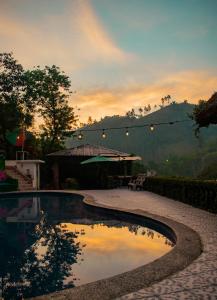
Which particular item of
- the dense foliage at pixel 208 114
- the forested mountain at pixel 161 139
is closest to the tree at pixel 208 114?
the dense foliage at pixel 208 114

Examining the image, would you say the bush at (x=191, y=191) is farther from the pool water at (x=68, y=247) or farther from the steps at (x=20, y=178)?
the steps at (x=20, y=178)

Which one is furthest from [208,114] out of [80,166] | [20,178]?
[20,178]

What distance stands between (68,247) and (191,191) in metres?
8.19

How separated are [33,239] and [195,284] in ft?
26.5

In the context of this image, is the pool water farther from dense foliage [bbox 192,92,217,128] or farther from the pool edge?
dense foliage [bbox 192,92,217,128]

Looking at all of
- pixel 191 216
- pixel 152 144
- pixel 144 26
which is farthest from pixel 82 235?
pixel 152 144

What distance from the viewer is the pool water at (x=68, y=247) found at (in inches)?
311

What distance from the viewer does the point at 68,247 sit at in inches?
440

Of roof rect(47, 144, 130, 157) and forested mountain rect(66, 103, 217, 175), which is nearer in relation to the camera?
roof rect(47, 144, 130, 157)

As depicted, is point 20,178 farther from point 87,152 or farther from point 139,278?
point 139,278

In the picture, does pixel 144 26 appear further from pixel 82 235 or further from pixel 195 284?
pixel 195 284

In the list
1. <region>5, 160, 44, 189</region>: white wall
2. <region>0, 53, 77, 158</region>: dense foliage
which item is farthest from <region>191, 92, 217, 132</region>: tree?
<region>0, 53, 77, 158</region>: dense foliage

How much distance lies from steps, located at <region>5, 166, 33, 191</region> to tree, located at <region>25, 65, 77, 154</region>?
9409 mm

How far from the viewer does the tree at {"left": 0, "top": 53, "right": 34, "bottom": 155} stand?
3991 cm
